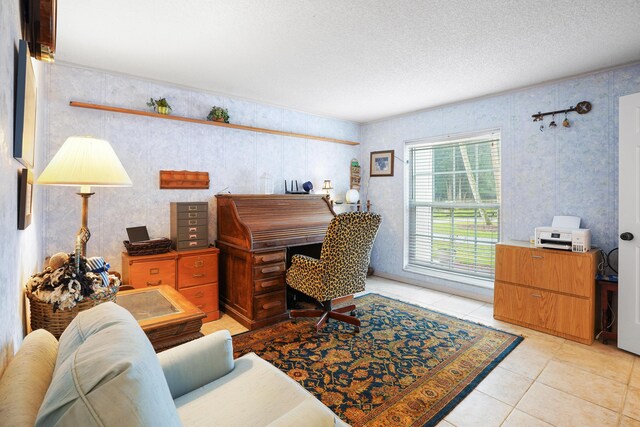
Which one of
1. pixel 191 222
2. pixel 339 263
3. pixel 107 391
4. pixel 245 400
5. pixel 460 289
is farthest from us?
pixel 460 289

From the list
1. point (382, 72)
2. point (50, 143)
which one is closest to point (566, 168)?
point (382, 72)

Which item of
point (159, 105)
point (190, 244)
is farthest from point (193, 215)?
point (159, 105)

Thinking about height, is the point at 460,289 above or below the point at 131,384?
below

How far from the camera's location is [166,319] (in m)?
1.61

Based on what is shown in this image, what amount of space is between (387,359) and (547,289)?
1.78 metres

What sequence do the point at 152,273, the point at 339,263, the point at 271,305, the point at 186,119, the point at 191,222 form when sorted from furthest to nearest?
the point at 186,119, the point at 191,222, the point at 271,305, the point at 152,273, the point at 339,263

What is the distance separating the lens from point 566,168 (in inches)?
130

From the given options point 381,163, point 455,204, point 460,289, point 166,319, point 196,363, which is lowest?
point 460,289

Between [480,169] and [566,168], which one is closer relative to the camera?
[566,168]

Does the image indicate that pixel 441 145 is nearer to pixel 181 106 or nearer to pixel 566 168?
pixel 566 168

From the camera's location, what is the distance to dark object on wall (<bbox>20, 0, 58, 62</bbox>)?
1250 mm

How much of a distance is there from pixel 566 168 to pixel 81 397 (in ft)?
13.6

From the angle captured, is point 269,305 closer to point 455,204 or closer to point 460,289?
point 460,289

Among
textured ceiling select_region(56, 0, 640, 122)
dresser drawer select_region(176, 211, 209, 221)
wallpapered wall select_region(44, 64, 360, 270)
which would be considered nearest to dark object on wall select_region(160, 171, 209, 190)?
wallpapered wall select_region(44, 64, 360, 270)
